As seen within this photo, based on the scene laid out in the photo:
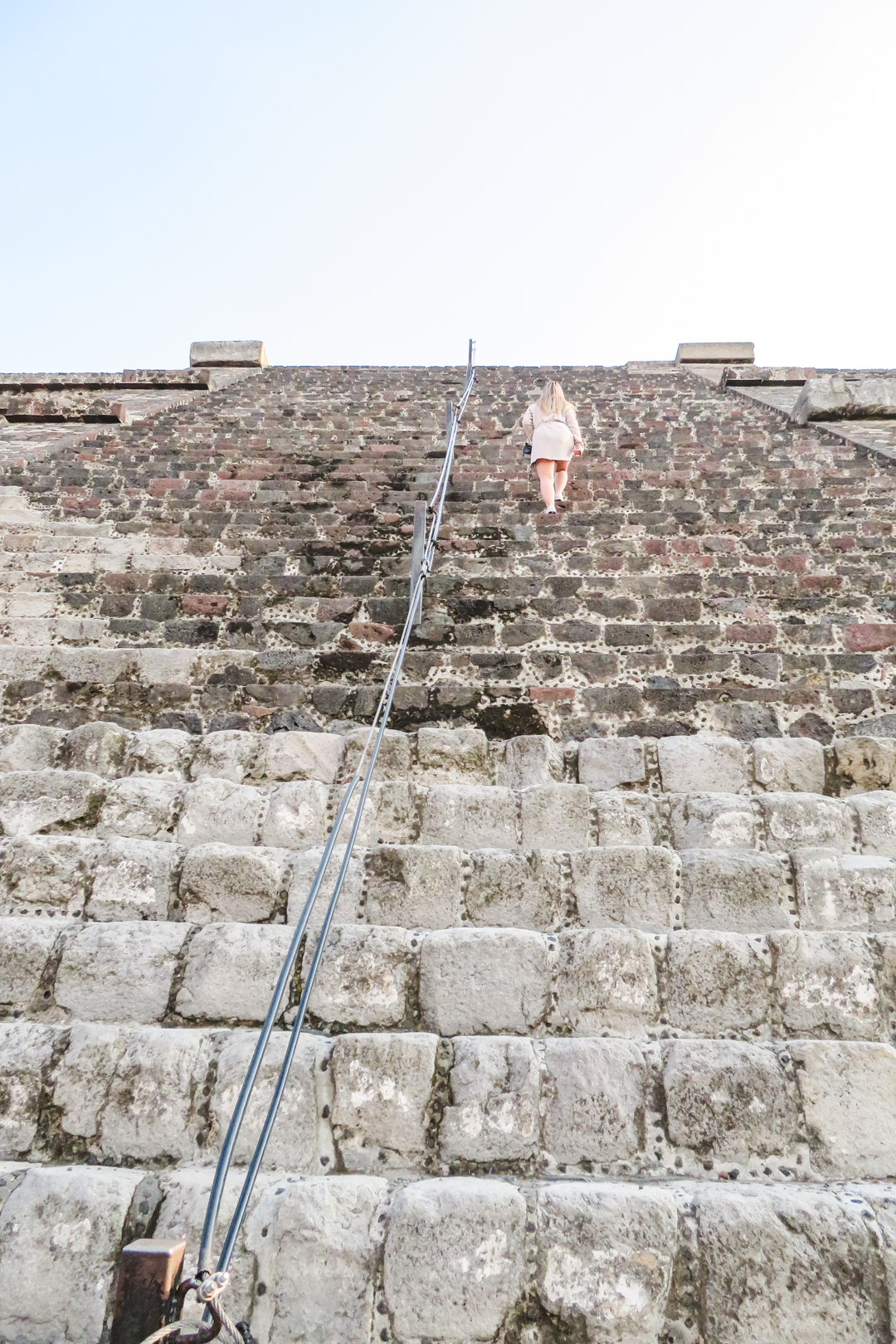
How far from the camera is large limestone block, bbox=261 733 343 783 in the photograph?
326 centimetres

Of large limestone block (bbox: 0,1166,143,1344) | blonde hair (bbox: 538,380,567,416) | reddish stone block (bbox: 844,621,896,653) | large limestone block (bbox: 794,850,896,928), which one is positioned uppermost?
blonde hair (bbox: 538,380,567,416)

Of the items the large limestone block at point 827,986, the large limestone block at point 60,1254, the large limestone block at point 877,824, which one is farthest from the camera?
the large limestone block at point 877,824

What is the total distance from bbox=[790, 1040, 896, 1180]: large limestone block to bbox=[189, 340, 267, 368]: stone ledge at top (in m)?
9.16

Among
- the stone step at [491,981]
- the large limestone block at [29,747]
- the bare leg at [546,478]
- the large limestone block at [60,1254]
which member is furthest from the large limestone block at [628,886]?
the bare leg at [546,478]

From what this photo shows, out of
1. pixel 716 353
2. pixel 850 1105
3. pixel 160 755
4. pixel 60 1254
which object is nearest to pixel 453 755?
pixel 160 755

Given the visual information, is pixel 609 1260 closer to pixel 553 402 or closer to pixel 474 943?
pixel 474 943

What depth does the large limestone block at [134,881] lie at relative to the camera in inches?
100

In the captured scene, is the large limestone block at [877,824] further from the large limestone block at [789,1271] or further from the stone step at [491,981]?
the large limestone block at [789,1271]

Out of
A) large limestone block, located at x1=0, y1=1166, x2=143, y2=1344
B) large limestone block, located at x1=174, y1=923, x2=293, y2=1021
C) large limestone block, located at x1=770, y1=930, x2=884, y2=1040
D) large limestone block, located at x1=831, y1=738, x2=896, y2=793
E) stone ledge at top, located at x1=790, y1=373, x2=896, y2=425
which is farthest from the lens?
stone ledge at top, located at x1=790, y1=373, x2=896, y2=425

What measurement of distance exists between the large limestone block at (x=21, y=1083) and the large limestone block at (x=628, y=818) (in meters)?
1.73

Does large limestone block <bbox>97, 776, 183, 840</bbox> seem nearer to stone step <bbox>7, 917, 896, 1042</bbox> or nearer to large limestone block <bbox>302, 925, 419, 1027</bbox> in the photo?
stone step <bbox>7, 917, 896, 1042</bbox>

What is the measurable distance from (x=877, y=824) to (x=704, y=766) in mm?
621

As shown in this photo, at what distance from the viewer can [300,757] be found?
3.29m

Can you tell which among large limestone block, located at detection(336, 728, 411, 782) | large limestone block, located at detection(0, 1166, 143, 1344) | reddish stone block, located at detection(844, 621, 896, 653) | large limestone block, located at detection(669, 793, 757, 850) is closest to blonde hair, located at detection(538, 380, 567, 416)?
reddish stone block, located at detection(844, 621, 896, 653)
